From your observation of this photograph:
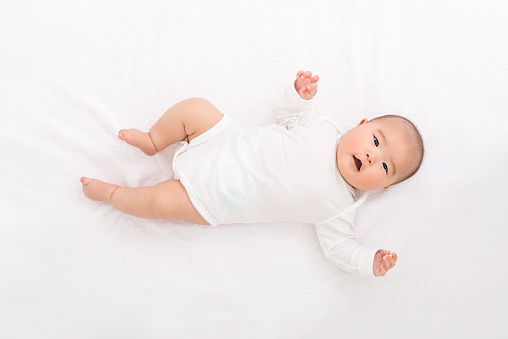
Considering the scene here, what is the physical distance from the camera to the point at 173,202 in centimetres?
139

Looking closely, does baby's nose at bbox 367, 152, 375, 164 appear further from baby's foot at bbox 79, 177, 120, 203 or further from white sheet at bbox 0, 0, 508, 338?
baby's foot at bbox 79, 177, 120, 203

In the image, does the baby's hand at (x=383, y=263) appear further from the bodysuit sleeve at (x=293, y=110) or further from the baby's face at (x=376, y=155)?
the bodysuit sleeve at (x=293, y=110)

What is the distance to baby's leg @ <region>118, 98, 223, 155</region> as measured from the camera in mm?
1409

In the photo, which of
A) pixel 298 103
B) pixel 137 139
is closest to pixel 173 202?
pixel 137 139

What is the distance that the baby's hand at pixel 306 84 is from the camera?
54.0 inches

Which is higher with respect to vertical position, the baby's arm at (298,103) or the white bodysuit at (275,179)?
the baby's arm at (298,103)

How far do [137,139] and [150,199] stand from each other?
18 cm

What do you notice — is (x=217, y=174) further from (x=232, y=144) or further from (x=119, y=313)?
(x=119, y=313)

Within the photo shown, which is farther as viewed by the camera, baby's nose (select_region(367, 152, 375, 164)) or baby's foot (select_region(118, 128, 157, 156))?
baby's foot (select_region(118, 128, 157, 156))

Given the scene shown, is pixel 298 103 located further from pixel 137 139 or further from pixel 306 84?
pixel 137 139

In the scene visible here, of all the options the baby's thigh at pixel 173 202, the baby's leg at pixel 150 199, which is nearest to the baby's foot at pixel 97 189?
the baby's leg at pixel 150 199

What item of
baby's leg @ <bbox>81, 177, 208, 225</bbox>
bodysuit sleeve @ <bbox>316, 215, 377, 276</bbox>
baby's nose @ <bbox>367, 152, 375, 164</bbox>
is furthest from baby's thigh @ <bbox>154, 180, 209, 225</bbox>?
baby's nose @ <bbox>367, 152, 375, 164</bbox>

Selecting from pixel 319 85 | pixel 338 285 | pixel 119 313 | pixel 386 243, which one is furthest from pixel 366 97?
pixel 119 313

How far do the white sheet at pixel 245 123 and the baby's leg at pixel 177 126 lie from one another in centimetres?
8
